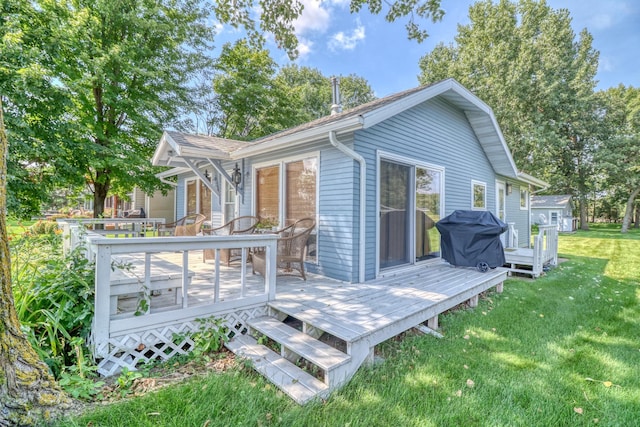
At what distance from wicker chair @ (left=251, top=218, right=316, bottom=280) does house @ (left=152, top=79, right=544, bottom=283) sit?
26 centimetres

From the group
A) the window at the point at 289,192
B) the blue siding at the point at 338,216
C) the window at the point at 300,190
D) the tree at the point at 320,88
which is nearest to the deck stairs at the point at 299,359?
the blue siding at the point at 338,216

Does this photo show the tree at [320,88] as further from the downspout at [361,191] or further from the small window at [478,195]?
the downspout at [361,191]

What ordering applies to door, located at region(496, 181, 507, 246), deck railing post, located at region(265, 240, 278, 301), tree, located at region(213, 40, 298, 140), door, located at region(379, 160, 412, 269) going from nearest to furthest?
deck railing post, located at region(265, 240, 278, 301)
door, located at region(379, 160, 412, 269)
door, located at region(496, 181, 507, 246)
tree, located at region(213, 40, 298, 140)

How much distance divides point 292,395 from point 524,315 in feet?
11.8

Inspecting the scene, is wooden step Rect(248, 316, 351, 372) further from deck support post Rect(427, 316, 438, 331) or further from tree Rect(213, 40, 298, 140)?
tree Rect(213, 40, 298, 140)

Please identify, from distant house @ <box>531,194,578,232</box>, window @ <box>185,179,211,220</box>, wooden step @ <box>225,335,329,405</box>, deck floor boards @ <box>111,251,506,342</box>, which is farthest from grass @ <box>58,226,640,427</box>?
distant house @ <box>531,194,578,232</box>

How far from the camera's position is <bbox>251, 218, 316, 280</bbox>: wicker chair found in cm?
443

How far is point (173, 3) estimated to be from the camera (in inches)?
438

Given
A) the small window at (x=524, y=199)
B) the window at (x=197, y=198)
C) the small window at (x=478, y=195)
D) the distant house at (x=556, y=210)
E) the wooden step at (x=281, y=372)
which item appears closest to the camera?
the wooden step at (x=281, y=372)

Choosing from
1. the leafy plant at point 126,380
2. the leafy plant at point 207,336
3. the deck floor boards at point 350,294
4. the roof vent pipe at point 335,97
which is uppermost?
the roof vent pipe at point 335,97

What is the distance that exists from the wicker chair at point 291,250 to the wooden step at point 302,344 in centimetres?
120

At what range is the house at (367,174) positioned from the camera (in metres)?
4.49

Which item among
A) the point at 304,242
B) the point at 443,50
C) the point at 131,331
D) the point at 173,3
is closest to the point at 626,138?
the point at 443,50

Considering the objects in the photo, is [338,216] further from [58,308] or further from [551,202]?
[551,202]
